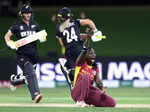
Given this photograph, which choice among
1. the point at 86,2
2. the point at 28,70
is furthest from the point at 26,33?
the point at 86,2

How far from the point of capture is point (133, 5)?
3047cm

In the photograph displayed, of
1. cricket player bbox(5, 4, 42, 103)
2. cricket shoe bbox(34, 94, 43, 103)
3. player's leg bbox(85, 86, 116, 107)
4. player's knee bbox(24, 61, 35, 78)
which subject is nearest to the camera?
player's leg bbox(85, 86, 116, 107)

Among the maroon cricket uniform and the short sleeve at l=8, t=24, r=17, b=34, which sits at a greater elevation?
the short sleeve at l=8, t=24, r=17, b=34

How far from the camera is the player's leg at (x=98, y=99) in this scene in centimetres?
1178

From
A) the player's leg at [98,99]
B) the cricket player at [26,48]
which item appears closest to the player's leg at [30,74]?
the cricket player at [26,48]

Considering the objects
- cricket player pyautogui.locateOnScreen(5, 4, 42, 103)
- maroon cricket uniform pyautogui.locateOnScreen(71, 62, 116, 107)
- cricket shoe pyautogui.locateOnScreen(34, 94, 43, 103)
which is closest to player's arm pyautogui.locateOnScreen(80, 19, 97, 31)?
cricket player pyautogui.locateOnScreen(5, 4, 42, 103)

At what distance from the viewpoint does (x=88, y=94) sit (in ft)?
38.6

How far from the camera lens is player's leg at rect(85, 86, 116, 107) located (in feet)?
38.7

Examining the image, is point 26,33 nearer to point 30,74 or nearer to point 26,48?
point 26,48

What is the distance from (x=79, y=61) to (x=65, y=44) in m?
1.46

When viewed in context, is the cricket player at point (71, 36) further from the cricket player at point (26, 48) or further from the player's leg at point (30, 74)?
the player's leg at point (30, 74)

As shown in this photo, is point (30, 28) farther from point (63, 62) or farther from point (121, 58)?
point (121, 58)

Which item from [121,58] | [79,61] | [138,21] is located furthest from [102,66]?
[138,21]

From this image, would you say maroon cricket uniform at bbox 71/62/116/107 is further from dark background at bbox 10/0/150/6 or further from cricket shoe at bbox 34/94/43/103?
dark background at bbox 10/0/150/6
